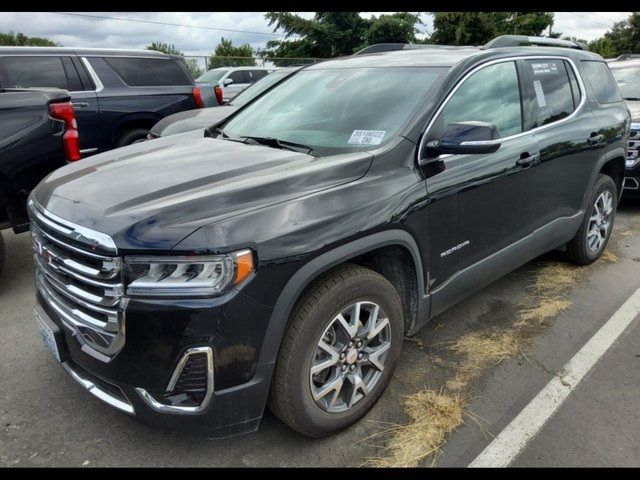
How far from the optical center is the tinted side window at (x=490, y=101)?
10.1 feet

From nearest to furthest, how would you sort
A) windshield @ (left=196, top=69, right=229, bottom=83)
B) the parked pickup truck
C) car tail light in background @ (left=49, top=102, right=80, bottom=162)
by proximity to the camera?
the parked pickup truck → car tail light in background @ (left=49, top=102, right=80, bottom=162) → windshield @ (left=196, top=69, right=229, bottom=83)

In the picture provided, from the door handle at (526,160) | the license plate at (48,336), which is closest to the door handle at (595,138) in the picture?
the door handle at (526,160)

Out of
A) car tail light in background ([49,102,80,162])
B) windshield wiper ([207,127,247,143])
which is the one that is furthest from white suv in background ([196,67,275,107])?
windshield wiper ([207,127,247,143])

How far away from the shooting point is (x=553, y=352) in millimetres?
3346

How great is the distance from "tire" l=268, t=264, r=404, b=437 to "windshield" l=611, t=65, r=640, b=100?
6944 millimetres

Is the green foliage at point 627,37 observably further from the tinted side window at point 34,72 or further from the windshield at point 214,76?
the tinted side window at point 34,72

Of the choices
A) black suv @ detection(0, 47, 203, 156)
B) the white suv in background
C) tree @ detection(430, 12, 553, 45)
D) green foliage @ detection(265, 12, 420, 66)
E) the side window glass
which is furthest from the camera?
green foliage @ detection(265, 12, 420, 66)

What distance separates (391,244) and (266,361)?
85 cm

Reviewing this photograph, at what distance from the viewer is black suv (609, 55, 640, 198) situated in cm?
640

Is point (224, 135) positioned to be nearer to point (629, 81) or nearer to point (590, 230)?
point (590, 230)

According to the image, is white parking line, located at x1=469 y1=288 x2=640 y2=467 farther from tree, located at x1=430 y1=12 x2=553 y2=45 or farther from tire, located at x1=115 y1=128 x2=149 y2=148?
tree, located at x1=430 y1=12 x2=553 y2=45

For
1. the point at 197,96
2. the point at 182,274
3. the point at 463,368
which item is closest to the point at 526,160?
the point at 463,368

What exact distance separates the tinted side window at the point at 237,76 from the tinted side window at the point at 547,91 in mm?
13828

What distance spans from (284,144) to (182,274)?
127 centimetres
